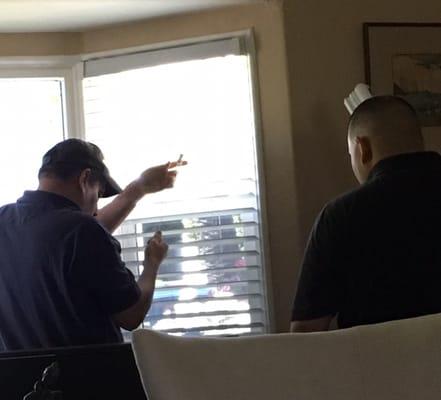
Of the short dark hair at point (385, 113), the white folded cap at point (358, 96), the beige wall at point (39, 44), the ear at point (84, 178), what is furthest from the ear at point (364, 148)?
the beige wall at point (39, 44)

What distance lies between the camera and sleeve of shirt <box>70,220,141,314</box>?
2.13 m

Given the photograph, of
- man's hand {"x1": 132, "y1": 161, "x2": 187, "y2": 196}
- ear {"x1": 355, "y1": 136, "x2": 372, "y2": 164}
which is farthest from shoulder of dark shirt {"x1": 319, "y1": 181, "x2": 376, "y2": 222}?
man's hand {"x1": 132, "y1": 161, "x2": 187, "y2": 196}

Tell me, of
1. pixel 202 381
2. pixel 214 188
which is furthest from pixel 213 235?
pixel 202 381

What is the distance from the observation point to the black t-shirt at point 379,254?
1967 millimetres

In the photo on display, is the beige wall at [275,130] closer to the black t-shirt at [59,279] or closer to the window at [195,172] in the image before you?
the window at [195,172]

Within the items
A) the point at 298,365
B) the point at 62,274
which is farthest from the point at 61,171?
the point at 298,365

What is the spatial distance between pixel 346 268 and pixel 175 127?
101 cm

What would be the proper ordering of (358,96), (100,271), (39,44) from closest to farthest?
(100,271), (358,96), (39,44)

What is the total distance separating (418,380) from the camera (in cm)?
143

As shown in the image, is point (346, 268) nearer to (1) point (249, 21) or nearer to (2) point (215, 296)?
(2) point (215, 296)

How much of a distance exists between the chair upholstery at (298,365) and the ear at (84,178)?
979 mm

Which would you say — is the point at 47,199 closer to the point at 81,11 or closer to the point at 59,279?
the point at 59,279

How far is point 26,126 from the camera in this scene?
2922 mm

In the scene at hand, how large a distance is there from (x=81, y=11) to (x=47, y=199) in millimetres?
740
